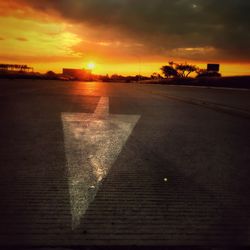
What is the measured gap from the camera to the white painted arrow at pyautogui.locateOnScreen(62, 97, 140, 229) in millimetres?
3871

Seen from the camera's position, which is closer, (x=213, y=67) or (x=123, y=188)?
(x=123, y=188)

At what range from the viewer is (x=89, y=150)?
6.14 metres

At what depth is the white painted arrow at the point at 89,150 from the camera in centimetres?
387

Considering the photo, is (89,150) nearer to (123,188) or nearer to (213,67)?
(123,188)

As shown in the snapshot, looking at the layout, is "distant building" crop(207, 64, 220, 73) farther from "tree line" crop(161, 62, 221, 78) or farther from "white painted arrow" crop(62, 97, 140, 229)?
"white painted arrow" crop(62, 97, 140, 229)

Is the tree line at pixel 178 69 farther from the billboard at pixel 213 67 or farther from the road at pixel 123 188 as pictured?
the road at pixel 123 188

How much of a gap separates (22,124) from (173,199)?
5912 millimetres

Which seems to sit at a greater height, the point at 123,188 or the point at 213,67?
the point at 123,188

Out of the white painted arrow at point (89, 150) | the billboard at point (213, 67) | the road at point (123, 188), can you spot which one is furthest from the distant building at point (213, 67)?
the road at point (123, 188)

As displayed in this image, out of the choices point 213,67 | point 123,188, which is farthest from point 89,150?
point 213,67

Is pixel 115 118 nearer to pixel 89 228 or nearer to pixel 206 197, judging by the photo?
pixel 206 197

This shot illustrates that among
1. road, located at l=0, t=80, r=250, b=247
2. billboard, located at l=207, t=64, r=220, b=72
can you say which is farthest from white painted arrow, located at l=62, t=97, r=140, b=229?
billboard, located at l=207, t=64, r=220, b=72

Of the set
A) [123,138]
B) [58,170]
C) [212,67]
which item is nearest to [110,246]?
[58,170]

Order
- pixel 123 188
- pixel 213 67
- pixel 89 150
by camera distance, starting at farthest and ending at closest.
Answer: pixel 213 67, pixel 89 150, pixel 123 188
